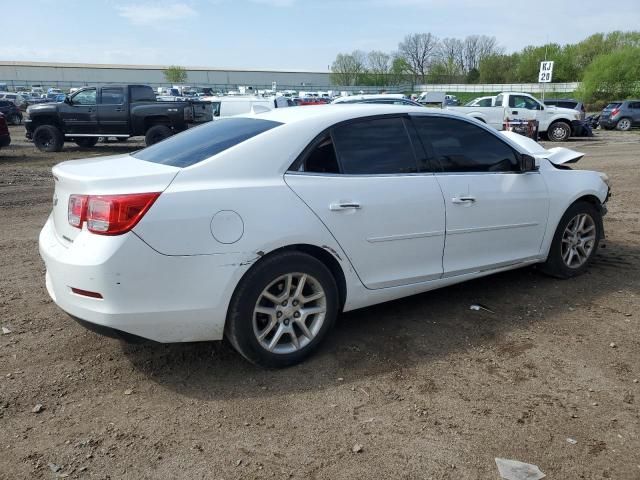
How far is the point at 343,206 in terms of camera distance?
138 inches

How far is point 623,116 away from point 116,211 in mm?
31536

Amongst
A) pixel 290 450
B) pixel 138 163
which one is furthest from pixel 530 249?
pixel 138 163

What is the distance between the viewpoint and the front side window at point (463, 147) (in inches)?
162

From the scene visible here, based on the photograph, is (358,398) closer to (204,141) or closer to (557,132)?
(204,141)

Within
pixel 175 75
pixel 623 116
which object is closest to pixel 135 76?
pixel 175 75

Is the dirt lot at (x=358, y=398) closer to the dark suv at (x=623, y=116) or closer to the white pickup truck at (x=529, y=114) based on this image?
the white pickup truck at (x=529, y=114)

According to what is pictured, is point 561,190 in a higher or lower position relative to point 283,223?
higher

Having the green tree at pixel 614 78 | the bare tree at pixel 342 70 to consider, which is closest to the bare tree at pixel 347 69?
the bare tree at pixel 342 70

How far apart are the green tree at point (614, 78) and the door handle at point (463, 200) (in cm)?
5252

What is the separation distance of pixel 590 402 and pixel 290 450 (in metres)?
1.72

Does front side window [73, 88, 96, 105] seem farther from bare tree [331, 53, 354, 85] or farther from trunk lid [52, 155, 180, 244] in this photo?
bare tree [331, 53, 354, 85]

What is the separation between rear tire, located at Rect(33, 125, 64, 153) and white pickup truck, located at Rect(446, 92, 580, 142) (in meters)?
13.9

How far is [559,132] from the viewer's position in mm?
22172

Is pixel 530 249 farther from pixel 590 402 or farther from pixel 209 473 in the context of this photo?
pixel 209 473
